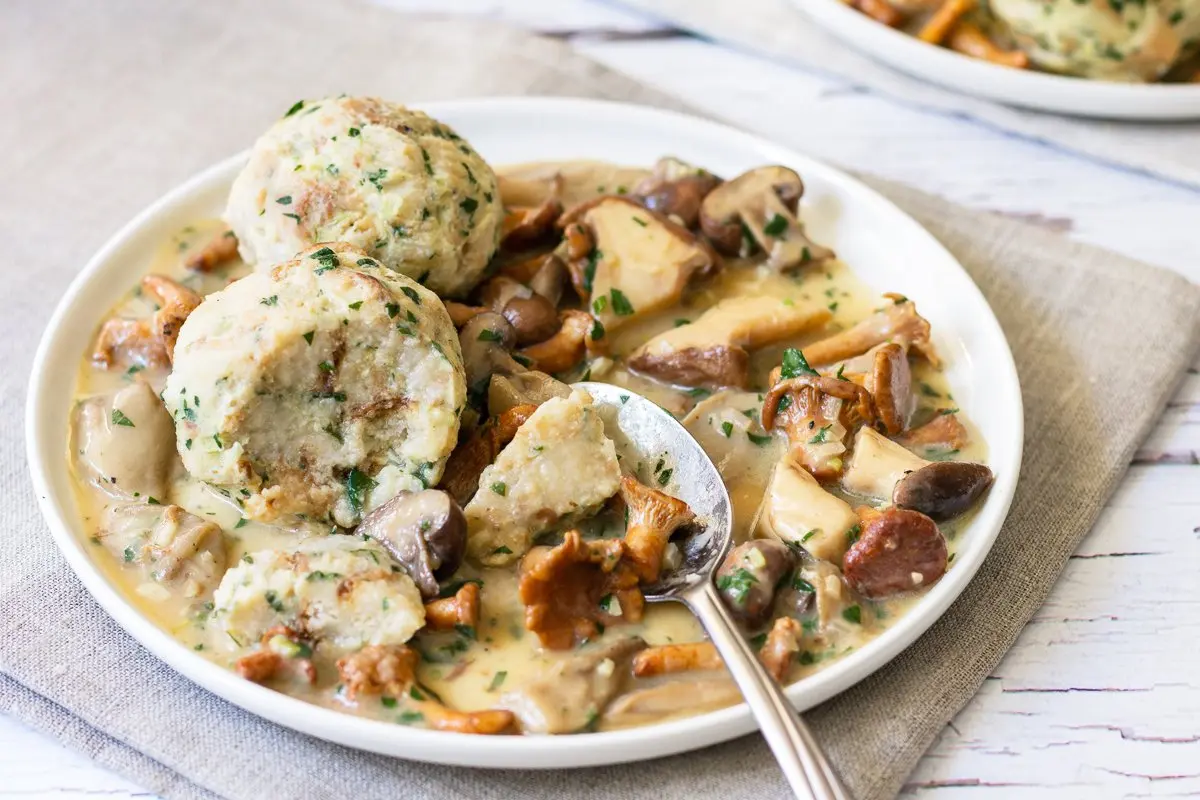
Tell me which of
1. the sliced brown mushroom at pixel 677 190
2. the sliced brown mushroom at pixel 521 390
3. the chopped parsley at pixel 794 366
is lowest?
the sliced brown mushroom at pixel 521 390

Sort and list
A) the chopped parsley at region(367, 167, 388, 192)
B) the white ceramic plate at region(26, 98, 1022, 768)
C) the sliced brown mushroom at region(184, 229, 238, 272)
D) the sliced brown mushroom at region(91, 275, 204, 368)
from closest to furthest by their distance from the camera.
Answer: the white ceramic plate at region(26, 98, 1022, 768)
the chopped parsley at region(367, 167, 388, 192)
the sliced brown mushroom at region(91, 275, 204, 368)
the sliced brown mushroom at region(184, 229, 238, 272)

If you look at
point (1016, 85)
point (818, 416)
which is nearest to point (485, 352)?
point (818, 416)

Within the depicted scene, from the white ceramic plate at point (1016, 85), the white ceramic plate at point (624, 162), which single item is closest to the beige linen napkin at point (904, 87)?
the white ceramic plate at point (1016, 85)

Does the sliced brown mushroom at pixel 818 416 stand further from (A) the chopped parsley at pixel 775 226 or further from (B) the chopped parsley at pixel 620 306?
(A) the chopped parsley at pixel 775 226

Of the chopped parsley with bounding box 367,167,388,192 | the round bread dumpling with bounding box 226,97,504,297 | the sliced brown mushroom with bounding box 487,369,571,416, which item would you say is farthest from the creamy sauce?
the chopped parsley with bounding box 367,167,388,192

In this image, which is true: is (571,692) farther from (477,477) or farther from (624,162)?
(624,162)

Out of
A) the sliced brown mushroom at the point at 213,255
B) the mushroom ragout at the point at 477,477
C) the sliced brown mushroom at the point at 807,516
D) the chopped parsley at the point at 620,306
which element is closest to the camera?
the mushroom ragout at the point at 477,477

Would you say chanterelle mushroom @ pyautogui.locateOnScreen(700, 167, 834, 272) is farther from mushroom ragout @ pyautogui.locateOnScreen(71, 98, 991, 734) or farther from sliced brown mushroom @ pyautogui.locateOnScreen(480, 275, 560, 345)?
sliced brown mushroom @ pyautogui.locateOnScreen(480, 275, 560, 345)
